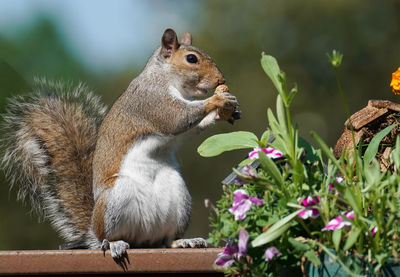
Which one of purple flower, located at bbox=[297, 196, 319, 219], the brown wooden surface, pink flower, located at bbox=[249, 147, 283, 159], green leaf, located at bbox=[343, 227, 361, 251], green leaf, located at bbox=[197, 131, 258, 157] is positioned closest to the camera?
green leaf, located at bbox=[343, 227, 361, 251]

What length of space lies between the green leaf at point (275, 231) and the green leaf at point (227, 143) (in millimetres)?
318

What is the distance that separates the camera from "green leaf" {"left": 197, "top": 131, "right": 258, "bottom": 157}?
167 cm

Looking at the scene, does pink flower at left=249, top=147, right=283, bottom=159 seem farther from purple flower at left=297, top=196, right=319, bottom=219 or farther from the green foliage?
purple flower at left=297, top=196, right=319, bottom=219

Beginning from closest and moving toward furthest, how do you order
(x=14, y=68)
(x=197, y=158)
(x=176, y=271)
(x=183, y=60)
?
(x=176, y=271) → (x=183, y=60) → (x=14, y=68) → (x=197, y=158)

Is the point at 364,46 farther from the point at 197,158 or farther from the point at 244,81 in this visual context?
the point at 197,158

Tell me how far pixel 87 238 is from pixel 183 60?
0.70 m

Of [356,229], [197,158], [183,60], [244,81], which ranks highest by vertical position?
[183,60]

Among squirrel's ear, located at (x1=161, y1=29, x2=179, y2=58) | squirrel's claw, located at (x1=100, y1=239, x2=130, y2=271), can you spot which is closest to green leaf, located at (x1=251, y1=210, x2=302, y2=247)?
squirrel's claw, located at (x1=100, y1=239, x2=130, y2=271)

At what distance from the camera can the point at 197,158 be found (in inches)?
224

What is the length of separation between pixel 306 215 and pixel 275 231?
0.08 meters

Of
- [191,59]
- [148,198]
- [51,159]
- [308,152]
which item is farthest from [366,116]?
[51,159]

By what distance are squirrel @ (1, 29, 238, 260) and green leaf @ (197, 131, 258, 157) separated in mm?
483

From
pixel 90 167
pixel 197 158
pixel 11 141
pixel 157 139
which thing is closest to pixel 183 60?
pixel 157 139

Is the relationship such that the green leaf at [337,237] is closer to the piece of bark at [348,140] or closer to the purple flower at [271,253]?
the purple flower at [271,253]
